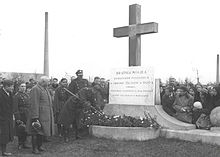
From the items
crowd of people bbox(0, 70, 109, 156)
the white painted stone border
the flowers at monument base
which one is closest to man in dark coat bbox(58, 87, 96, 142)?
crowd of people bbox(0, 70, 109, 156)

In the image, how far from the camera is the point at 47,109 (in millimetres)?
7703

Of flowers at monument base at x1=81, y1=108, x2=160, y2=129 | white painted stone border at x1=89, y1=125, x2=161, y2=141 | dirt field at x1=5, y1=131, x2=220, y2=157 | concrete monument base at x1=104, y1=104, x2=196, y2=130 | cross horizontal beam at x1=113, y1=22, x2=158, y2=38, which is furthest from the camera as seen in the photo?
cross horizontal beam at x1=113, y1=22, x2=158, y2=38

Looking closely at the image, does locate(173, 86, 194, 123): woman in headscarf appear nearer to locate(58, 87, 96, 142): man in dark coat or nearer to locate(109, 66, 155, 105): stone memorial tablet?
locate(109, 66, 155, 105): stone memorial tablet

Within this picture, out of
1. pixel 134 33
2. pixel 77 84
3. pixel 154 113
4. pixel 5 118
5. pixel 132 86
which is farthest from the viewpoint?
pixel 134 33

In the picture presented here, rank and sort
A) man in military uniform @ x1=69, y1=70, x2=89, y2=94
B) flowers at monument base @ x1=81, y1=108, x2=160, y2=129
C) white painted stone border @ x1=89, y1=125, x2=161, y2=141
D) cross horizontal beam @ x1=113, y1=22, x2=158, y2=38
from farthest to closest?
man in military uniform @ x1=69, y1=70, x2=89, y2=94 < cross horizontal beam @ x1=113, y1=22, x2=158, y2=38 < flowers at monument base @ x1=81, y1=108, x2=160, y2=129 < white painted stone border @ x1=89, y1=125, x2=161, y2=141

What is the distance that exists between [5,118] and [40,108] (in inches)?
30.3

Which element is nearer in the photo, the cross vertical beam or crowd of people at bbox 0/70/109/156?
crowd of people at bbox 0/70/109/156

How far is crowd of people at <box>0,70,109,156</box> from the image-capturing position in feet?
24.3

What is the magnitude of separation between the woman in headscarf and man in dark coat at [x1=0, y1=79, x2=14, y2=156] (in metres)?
4.06

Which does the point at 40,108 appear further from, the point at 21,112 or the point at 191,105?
the point at 191,105

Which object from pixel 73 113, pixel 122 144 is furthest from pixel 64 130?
pixel 122 144

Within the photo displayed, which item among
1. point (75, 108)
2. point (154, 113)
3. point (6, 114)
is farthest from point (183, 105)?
point (6, 114)

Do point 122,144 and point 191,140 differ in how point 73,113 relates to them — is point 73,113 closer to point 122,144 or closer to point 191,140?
point 122,144

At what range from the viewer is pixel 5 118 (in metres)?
7.32
